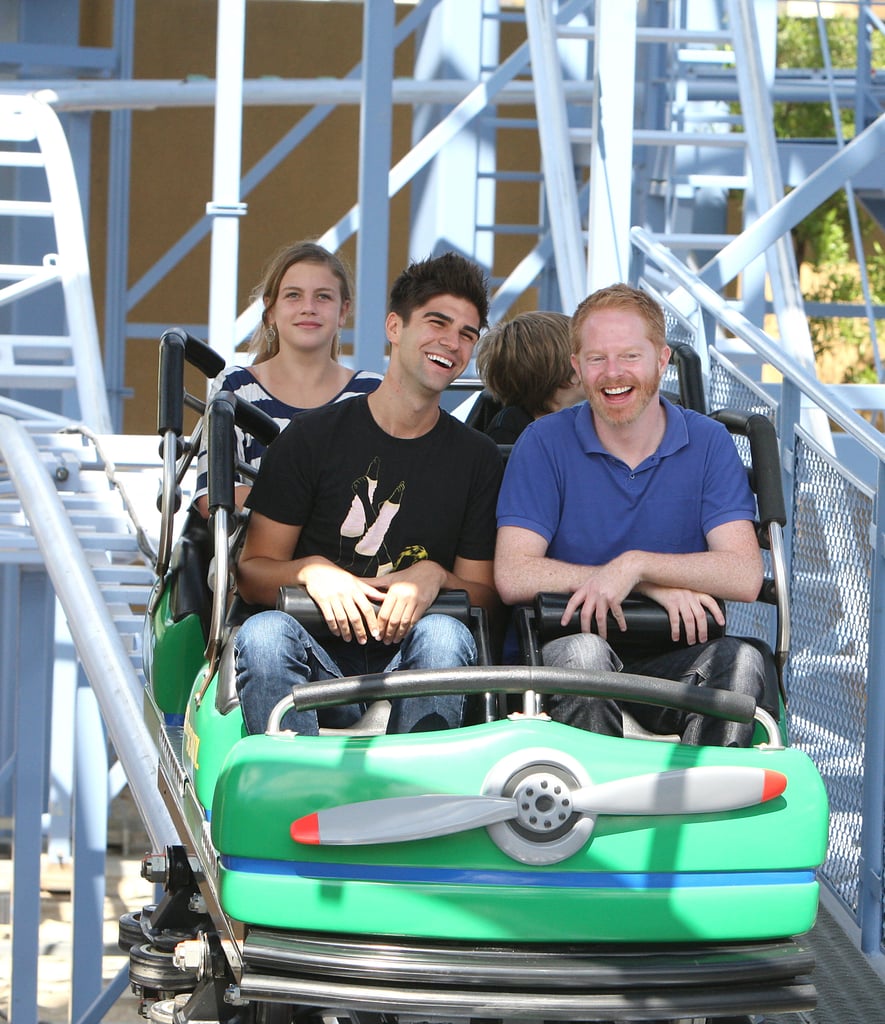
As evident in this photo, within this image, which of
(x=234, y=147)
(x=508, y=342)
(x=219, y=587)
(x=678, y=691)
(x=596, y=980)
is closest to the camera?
(x=596, y=980)

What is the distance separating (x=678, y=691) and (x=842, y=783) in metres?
1.39

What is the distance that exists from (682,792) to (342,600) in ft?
2.31

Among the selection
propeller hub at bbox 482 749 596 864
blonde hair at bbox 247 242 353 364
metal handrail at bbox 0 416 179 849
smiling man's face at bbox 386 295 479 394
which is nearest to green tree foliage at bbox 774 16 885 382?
metal handrail at bbox 0 416 179 849

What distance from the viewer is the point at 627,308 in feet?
9.40

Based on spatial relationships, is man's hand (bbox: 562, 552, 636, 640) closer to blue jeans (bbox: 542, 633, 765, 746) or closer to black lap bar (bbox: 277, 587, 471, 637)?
blue jeans (bbox: 542, 633, 765, 746)

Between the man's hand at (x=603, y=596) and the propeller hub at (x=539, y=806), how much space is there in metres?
0.45

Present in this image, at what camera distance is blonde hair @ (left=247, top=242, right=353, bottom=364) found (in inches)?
145

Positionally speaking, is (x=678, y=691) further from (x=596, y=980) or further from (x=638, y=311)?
(x=638, y=311)

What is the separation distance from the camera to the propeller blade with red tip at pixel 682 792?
89.6 inches

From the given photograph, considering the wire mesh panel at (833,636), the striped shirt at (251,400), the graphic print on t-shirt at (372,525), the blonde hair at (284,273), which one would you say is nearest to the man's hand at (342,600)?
the graphic print on t-shirt at (372,525)

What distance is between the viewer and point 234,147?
598 centimetres

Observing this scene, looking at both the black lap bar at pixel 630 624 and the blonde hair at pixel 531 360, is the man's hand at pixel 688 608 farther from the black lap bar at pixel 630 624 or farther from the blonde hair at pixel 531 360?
the blonde hair at pixel 531 360

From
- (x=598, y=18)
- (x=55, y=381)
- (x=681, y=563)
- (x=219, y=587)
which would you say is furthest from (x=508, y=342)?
(x=55, y=381)

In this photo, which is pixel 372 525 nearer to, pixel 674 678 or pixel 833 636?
pixel 674 678
